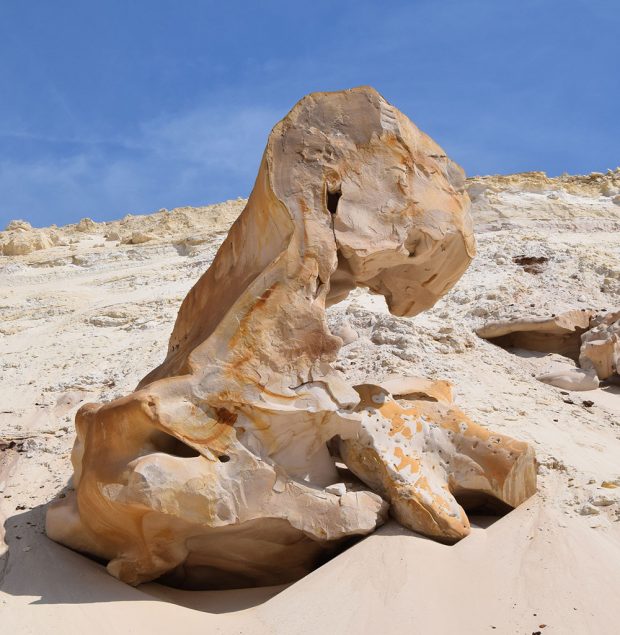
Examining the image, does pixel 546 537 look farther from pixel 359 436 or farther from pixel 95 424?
pixel 95 424

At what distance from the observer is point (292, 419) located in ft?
12.3

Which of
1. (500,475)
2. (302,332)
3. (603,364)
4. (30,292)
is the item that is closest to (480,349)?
(603,364)

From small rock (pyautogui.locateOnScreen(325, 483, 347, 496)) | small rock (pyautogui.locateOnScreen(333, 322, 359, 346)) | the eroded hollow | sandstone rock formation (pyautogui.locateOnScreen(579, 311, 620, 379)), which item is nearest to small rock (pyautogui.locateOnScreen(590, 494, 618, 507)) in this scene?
small rock (pyautogui.locateOnScreen(325, 483, 347, 496))

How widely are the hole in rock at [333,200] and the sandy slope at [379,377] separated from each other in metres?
1.61

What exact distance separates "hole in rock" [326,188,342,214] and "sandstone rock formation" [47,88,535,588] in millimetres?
16

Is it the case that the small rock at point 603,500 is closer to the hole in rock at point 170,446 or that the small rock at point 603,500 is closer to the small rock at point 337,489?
the small rock at point 337,489

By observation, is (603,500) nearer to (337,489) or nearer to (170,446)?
(337,489)

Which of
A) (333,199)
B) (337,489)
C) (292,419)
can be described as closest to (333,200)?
(333,199)

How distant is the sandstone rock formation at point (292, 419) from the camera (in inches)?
140

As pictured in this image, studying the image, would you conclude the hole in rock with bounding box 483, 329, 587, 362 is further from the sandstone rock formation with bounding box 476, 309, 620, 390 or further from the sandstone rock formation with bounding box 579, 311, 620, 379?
the sandstone rock formation with bounding box 579, 311, 620, 379

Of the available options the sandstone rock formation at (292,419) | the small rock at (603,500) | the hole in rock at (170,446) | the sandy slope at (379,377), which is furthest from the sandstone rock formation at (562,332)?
the hole in rock at (170,446)

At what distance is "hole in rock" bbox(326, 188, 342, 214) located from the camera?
3.98m

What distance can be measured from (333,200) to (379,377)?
2.34m

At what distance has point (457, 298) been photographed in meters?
8.78
